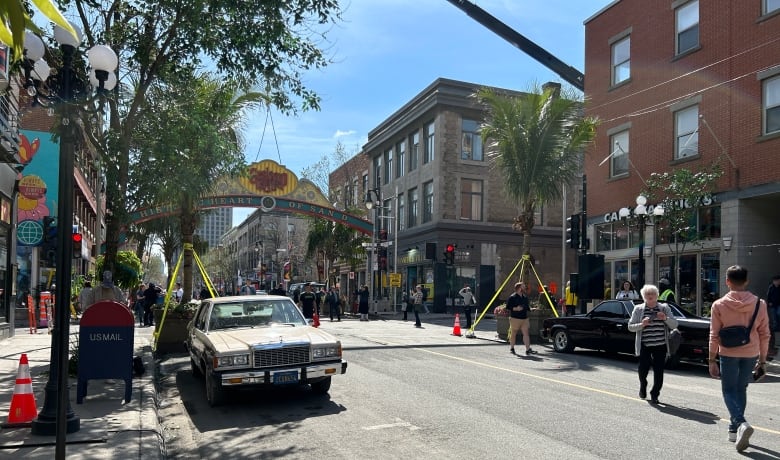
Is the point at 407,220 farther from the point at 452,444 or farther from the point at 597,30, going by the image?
the point at 452,444

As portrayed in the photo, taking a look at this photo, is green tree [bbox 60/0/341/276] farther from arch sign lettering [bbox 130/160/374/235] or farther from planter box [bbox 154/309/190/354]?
arch sign lettering [bbox 130/160/374/235]

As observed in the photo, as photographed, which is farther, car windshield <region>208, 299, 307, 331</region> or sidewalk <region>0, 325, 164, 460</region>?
car windshield <region>208, 299, 307, 331</region>

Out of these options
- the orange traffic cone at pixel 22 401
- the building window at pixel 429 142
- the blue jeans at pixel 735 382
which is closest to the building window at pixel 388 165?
the building window at pixel 429 142

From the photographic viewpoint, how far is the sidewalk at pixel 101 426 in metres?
6.42

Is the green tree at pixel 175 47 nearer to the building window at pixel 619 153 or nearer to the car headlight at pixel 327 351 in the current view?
the car headlight at pixel 327 351

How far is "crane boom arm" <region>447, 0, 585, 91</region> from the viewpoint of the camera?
34.4 meters

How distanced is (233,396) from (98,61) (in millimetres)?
4886

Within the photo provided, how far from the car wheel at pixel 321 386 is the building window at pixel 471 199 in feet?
100

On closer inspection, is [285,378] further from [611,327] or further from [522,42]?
[522,42]

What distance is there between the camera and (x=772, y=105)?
738 inches

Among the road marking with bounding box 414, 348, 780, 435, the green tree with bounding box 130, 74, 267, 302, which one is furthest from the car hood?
the road marking with bounding box 414, 348, 780, 435

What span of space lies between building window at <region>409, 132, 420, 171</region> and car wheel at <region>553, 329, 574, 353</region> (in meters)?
27.3

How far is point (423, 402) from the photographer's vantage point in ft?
30.0

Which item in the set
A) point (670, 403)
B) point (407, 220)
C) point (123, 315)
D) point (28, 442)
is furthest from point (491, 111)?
point (407, 220)
